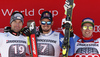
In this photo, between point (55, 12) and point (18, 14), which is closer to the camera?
point (18, 14)

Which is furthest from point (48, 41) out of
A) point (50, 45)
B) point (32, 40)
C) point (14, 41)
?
point (14, 41)

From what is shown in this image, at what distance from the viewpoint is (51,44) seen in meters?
3.21

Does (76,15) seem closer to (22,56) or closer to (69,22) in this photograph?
(69,22)

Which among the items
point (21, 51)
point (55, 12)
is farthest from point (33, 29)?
point (55, 12)

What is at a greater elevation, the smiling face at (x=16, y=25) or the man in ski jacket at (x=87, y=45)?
the smiling face at (x=16, y=25)

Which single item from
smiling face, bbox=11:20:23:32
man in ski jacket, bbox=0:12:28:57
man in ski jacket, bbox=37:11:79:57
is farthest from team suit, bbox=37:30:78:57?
smiling face, bbox=11:20:23:32

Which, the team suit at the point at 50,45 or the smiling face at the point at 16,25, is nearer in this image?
the team suit at the point at 50,45

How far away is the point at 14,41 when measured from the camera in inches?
129

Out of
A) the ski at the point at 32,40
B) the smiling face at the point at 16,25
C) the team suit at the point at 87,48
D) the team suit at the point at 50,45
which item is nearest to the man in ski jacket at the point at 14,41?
the smiling face at the point at 16,25

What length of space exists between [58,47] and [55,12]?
105cm

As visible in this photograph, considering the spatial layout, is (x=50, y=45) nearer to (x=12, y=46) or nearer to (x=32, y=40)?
(x=32, y=40)

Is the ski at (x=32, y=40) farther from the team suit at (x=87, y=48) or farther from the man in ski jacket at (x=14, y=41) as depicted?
the team suit at (x=87, y=48)

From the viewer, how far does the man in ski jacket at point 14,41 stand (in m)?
3.20

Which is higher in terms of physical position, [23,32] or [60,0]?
[60,0]
